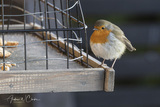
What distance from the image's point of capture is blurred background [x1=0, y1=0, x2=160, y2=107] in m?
4.00

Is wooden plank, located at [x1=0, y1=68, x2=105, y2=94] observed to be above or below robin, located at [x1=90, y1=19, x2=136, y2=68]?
below

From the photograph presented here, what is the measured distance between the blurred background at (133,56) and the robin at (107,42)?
133cm

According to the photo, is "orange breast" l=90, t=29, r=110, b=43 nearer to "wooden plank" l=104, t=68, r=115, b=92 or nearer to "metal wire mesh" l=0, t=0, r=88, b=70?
"metal wire mesh" l=0, t=0, r=88, b=70

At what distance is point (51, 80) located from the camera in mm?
2100

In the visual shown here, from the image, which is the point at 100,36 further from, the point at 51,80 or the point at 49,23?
the point at 49,23

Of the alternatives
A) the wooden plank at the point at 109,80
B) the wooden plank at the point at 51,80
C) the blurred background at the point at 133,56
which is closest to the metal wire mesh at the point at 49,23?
the wooden plank at the point at 51,80

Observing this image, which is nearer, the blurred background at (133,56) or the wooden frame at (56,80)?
the wooden frame at (56,80)

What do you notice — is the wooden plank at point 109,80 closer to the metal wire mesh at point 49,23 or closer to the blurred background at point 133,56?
the metal wire mesh at point 49,23

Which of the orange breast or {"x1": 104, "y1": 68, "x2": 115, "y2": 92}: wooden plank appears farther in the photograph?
the orange breast

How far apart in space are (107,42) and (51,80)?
572 millimetres

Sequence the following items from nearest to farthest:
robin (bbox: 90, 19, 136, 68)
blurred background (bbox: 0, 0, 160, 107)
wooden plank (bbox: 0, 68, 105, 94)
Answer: wooden plank (bbox: 0, 68, 105, 94), robin (bbox: 90, 19, 136, 68), blurred background (bbox: 0, 0, 160, 107)

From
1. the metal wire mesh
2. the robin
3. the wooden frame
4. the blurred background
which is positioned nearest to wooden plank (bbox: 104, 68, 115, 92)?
the wooden frame

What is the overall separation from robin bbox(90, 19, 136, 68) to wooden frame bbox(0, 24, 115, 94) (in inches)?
12.6

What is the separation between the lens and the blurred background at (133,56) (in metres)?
4.00
